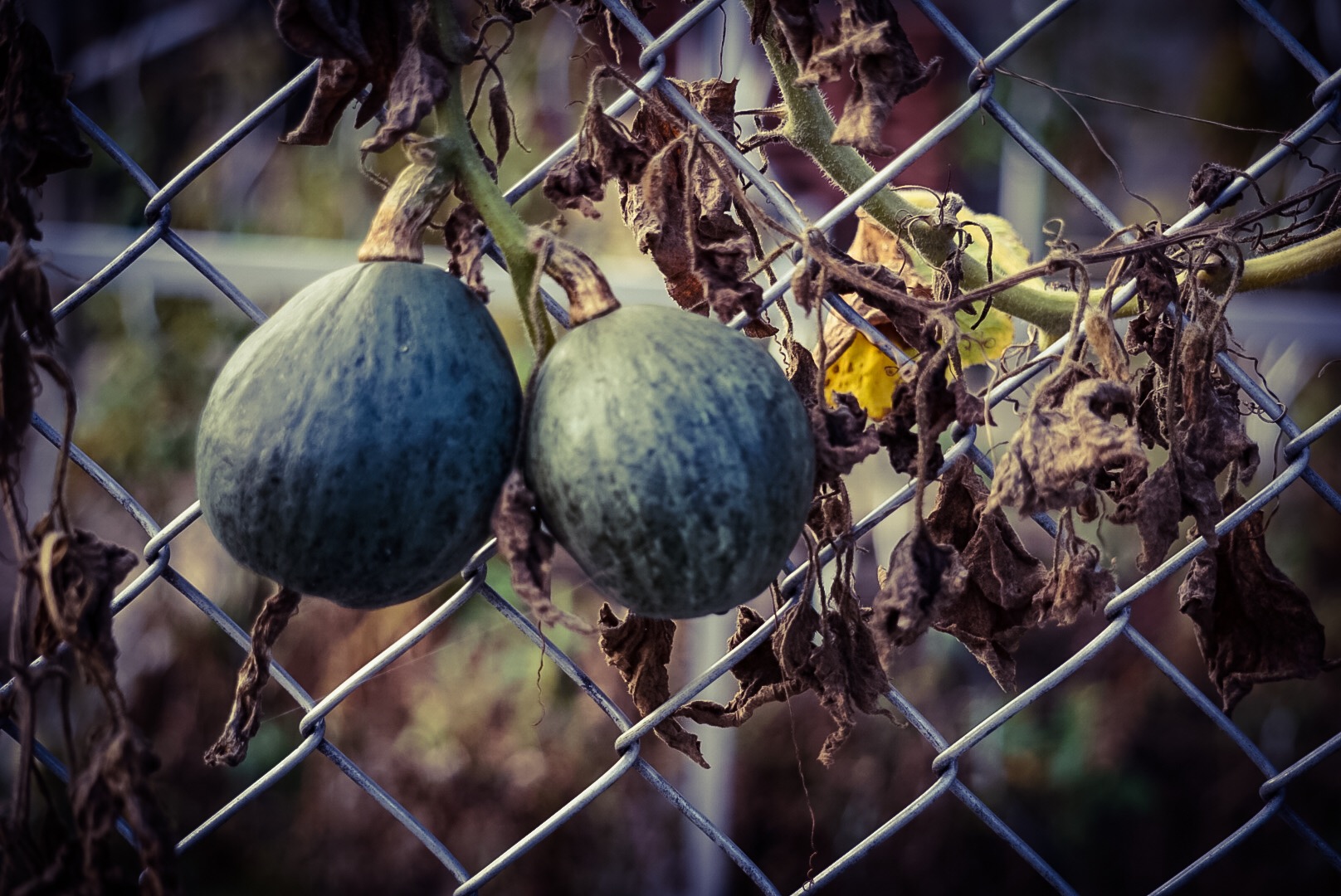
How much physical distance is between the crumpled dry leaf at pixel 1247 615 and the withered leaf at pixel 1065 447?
26 centimetres

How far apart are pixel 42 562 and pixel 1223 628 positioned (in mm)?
966

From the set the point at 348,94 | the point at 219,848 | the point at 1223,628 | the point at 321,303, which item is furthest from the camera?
the point at 219,848

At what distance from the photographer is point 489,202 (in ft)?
2.23

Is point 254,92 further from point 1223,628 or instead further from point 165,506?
point 1223,628

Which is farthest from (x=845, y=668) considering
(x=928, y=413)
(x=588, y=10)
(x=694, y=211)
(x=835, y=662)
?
(x=588, y=10)

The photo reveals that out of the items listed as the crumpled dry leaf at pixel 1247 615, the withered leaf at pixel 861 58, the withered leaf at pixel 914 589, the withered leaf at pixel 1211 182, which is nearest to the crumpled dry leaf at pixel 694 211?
the withered leaf at pixel 861 58

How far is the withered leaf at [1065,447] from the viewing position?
625 millimetres

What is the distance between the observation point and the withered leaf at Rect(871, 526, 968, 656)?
2.15 feet

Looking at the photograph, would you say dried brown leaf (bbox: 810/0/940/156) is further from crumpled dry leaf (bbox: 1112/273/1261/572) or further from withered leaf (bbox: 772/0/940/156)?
crumpled dry leaf (bbox: 1112/273/1261/572)

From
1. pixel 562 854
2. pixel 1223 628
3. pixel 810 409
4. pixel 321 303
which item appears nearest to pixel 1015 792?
pixel 562 854

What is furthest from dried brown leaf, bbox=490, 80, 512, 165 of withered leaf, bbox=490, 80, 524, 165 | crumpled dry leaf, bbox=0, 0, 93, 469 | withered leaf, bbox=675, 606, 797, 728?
withered leaf, bbox=675, 606, 797, 728

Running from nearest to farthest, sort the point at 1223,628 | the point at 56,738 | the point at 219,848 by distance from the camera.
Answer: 1. the point at 1223,628
2. the point at 56,738
3. the point at 219,848

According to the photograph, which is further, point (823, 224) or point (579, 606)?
point (579, 606)

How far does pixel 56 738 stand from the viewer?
2.45 metres
